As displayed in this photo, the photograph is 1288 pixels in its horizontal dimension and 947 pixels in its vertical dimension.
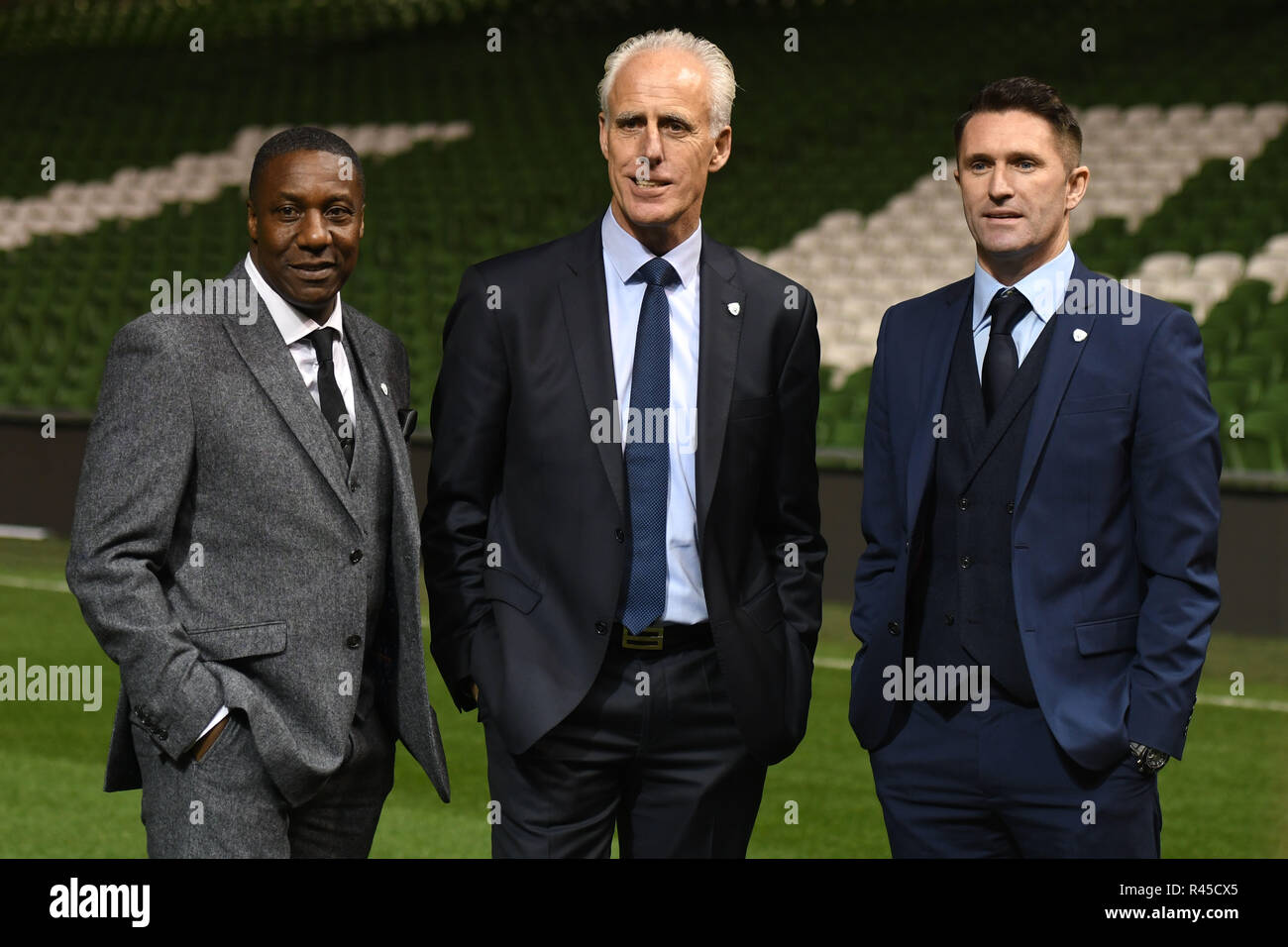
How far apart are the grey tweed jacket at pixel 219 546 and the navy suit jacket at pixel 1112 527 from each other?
0.86m

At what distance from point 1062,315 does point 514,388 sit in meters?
0.85

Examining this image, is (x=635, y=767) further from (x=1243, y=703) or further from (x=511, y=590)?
(x=1243, y=703)

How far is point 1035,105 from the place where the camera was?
7.36ft

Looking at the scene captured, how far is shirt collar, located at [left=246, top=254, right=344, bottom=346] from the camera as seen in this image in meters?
2.28

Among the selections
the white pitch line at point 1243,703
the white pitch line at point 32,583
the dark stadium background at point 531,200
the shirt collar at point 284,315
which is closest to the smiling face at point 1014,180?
the shirt collar at point 284,315

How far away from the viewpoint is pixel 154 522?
7.05ft

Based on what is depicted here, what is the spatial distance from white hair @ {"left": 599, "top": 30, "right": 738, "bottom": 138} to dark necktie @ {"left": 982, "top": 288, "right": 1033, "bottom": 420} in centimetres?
51

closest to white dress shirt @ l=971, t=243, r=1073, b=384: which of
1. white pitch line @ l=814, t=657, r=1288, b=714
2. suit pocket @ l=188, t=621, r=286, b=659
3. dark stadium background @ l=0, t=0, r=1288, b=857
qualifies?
suit pocket @ l=188, t=621, r=286, b=659

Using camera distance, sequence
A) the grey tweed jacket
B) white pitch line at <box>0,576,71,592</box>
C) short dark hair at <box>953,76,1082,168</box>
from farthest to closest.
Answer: white pitch line at <box>0,576,71,592</box>
short dark hair at <box>953,76,1082,168</box>
the grey tweed jacket

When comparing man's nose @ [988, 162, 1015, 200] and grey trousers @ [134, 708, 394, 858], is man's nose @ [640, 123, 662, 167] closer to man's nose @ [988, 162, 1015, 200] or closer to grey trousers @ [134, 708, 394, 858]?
man's nose @ [988, 162, 1015, 200]

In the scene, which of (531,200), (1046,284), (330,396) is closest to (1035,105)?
(1046,284)

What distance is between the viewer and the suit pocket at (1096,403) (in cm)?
227

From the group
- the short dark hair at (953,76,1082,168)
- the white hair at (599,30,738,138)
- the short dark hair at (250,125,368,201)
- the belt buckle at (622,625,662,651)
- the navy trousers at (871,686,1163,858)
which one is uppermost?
the white hair at (599,30,738,138)
